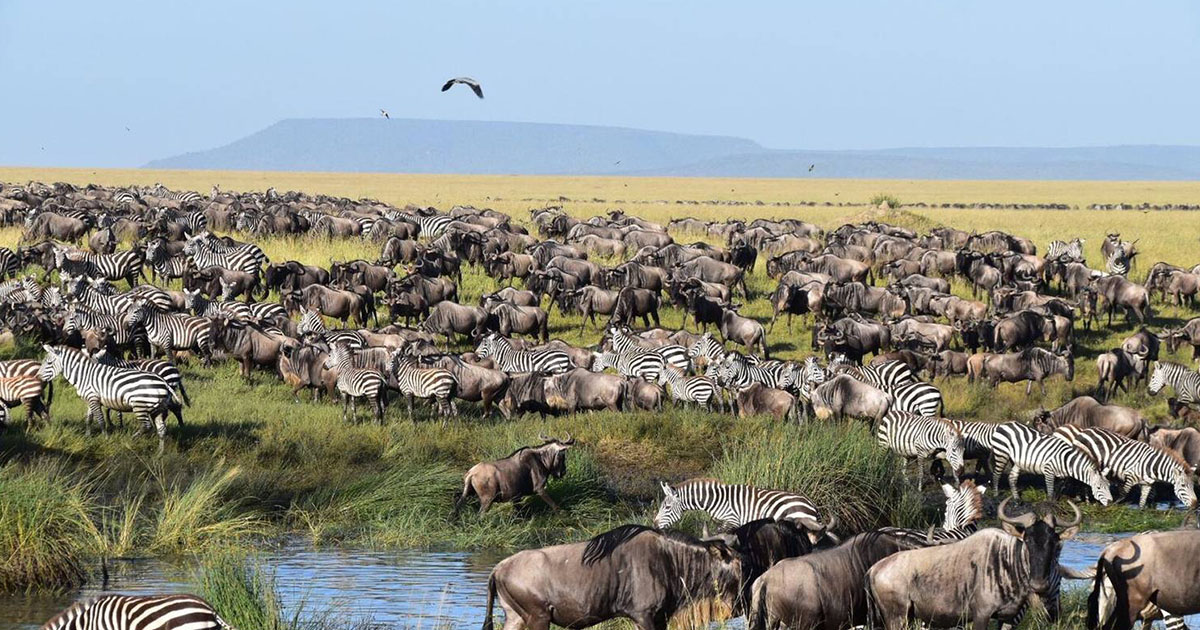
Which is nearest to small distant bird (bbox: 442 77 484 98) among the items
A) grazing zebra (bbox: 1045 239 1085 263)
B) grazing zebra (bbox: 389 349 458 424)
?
grazing zebra (bbox: 389 349 458 424)

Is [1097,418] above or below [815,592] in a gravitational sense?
below

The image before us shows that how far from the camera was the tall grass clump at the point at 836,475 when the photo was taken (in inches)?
569

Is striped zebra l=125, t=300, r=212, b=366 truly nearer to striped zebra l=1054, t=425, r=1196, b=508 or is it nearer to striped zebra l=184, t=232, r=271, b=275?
striped zebra l=184, t=232, r=271, b=275

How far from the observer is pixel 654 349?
23.4 meters

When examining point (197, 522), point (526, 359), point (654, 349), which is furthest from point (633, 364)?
point (197, 522)

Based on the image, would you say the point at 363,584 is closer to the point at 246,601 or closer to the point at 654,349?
the point at 246,601

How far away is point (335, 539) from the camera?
13984 millimetres

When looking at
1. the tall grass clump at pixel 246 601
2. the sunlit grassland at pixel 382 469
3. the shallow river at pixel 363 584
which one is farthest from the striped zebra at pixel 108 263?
the tall grass clump at pixel 246 601

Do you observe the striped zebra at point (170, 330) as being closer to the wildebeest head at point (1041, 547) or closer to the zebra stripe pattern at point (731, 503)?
the zebra stripe pattern at point (731, 503)

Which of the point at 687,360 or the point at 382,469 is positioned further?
the point at 687,360

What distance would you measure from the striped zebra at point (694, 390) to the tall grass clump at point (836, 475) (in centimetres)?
472

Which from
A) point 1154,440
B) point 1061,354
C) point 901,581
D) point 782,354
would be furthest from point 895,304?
point 901,581

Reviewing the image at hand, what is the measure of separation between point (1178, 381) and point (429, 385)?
1150cm

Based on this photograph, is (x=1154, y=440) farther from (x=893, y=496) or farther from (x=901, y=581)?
(x=901, y=581)
